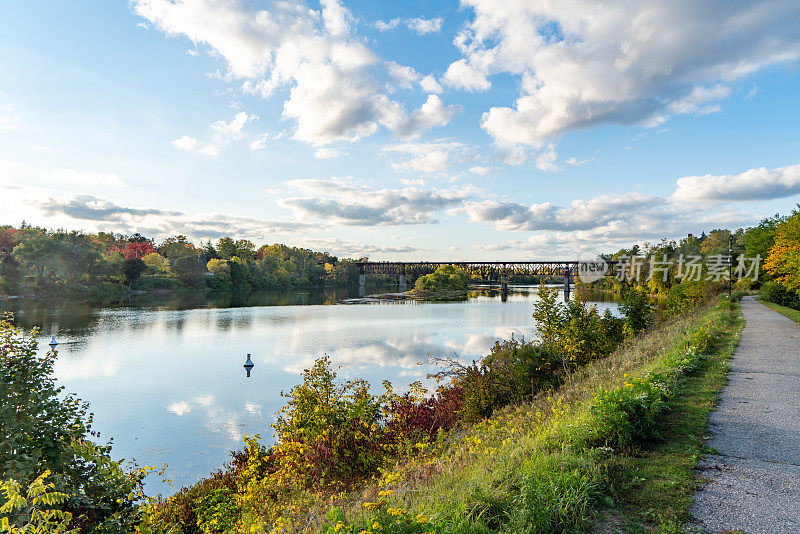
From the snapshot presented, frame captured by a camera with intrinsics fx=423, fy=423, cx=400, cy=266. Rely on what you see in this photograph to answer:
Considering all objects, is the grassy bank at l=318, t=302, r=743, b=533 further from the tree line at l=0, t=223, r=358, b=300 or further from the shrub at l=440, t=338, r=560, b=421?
the tree line at l=0, t=223, r=358, b=300

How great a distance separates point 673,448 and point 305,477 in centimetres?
690

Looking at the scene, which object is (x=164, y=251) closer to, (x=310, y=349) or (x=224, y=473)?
(x=310, y=349)

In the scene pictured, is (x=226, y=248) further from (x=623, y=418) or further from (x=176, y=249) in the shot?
(x=623, y=418)

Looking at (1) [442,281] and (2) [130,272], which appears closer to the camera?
(2) [130,272]

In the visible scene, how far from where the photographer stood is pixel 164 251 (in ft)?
410

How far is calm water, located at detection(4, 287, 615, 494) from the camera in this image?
48.0 ft

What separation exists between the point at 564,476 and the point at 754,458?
3207 millimetres

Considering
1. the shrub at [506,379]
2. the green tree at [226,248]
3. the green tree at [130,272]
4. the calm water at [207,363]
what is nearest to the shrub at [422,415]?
the shrub at [506,379]

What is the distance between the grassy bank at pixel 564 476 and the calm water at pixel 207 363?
30.9 ft

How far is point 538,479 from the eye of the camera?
4.97 metres

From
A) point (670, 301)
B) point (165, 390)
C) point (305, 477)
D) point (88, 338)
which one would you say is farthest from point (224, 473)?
point (670, 301)

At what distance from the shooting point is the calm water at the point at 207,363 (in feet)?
48.0

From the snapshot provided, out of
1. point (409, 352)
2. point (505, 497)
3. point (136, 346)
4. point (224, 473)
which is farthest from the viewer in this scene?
point (136, 346)

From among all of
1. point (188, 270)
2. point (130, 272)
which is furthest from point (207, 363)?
point (188, 270)
